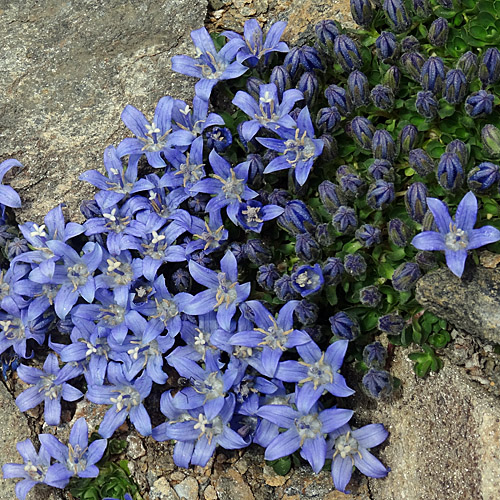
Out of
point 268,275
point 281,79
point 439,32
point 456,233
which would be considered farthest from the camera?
point 281,79

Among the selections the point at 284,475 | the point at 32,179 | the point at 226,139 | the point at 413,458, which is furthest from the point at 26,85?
the point at 413,458

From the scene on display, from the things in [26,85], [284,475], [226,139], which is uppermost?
[26,85]

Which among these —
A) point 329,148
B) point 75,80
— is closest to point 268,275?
point 329,148

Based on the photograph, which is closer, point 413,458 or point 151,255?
point 413,458

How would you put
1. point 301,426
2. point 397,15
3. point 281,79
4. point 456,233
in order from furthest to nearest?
point 281,79, point 397,15, point 301,426, point 456,233

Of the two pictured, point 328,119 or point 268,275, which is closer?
point 268,275

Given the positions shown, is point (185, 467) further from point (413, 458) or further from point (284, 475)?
point (413, 458)

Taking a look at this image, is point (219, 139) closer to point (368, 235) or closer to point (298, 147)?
point (298, 147)
